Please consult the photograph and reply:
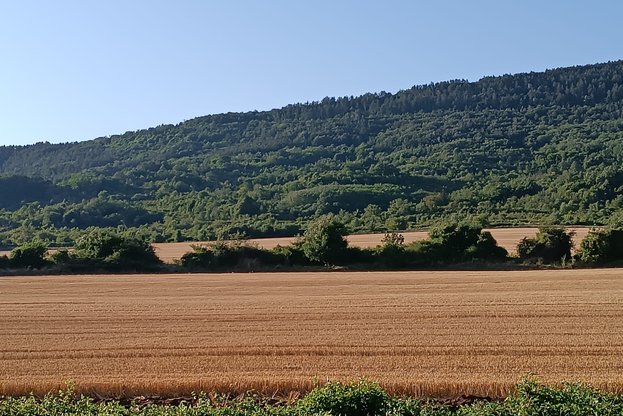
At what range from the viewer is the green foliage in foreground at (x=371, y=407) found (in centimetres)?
1082

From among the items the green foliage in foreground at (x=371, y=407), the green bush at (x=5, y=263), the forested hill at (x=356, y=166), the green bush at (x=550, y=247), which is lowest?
the green foliage in foreground at (x=371, y=407)

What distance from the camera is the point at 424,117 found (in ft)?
388

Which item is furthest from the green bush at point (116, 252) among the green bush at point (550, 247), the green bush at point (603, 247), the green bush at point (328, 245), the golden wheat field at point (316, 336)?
the green bush at point (603, 247)

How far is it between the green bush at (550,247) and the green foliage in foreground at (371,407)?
28447 millimetres

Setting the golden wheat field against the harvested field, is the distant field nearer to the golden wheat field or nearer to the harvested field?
the harvested field

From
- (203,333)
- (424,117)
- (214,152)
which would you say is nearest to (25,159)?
(214,152)

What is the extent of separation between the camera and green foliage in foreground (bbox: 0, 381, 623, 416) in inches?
426

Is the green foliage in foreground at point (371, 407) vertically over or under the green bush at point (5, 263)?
under

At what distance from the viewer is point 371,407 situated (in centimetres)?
1138

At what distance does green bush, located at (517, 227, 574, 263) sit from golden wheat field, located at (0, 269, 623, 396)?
848cm

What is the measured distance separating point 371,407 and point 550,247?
30301 mm

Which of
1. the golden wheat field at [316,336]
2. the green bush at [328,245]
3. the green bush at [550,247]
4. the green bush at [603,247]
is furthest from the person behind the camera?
the green bush at [328,245]

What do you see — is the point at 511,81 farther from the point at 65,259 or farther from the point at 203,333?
the point at 203,333

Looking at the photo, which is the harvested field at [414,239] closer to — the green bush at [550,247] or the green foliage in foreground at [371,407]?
the green bush at [550,247]
